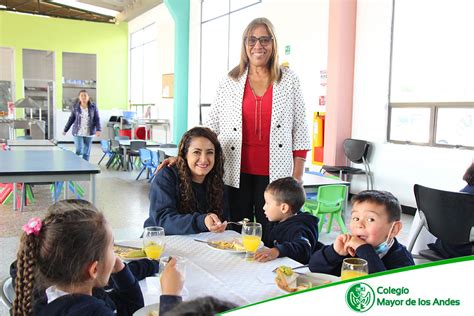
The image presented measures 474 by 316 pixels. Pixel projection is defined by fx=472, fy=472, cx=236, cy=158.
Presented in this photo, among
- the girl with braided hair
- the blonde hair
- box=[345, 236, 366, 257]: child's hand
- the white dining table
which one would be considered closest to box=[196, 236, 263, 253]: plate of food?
the white dining table

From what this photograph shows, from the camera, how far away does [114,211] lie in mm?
5324

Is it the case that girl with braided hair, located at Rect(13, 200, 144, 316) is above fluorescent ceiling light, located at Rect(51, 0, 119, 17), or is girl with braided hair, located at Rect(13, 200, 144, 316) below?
below

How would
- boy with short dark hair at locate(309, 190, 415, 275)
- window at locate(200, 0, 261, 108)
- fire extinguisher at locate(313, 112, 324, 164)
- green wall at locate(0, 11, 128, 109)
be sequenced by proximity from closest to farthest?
boy with short dark hair at locate(309, 190, 415, 275) < fire extinguisher at locate(313, 112, 324, 164) < window at locate(200, 0, 261, 108) < green wall at locate(0, 11, 128, 109)

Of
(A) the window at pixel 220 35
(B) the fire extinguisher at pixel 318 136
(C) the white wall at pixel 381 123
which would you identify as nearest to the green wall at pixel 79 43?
(A) the window at pixel 220 35

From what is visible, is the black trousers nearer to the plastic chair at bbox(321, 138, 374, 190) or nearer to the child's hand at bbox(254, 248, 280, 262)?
the child's hand at bbox(254, 248, 280, 262)

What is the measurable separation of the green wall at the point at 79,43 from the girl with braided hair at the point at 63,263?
47.0 feet

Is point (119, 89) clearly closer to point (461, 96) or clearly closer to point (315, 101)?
point (315, 101)

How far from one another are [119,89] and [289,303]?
603 inches

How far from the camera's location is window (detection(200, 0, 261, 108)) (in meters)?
8.78

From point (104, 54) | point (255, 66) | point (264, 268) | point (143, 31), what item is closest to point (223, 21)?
point (143, 31)

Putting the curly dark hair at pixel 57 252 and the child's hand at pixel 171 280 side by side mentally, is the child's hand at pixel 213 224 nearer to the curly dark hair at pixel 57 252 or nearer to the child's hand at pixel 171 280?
the child's hand at pixel 171 280

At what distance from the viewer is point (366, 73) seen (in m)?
6.05

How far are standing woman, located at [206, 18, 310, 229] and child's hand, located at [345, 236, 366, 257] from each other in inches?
33.6

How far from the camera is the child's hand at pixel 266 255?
1.50 meters
